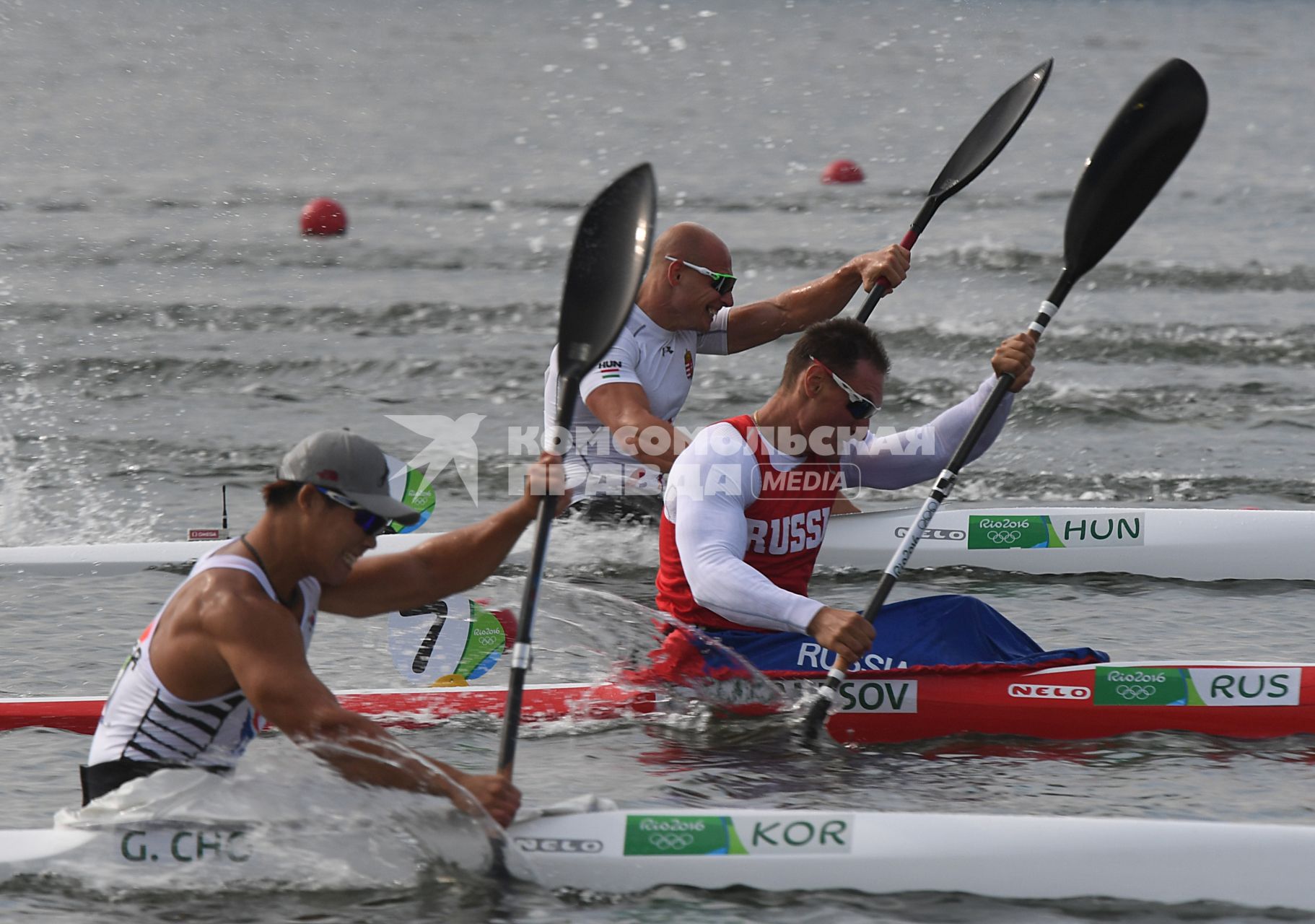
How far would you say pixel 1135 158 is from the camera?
5.65 metres

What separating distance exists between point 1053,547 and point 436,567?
4596mm

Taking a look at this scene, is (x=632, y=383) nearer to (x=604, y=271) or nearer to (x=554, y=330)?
(x=604, y=271)

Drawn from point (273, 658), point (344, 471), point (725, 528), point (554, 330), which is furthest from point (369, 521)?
point (554, 330)

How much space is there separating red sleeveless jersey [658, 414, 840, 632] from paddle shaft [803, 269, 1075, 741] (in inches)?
10.6

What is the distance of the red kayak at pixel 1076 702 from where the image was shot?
5.62m

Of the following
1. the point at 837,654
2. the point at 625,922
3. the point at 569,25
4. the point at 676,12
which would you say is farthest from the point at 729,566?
the point at 676,12

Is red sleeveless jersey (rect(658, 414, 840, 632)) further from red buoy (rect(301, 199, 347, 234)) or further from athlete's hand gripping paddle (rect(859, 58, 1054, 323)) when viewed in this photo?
red buoy (rect(301, 199, 347, 234))

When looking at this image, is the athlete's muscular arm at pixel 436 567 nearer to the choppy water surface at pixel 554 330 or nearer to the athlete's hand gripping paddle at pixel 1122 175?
the choppy water surface at pixel 554 330

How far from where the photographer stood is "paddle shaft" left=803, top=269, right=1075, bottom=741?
17.7ft

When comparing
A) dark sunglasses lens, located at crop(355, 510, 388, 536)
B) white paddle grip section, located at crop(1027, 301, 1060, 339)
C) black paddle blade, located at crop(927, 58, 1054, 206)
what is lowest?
dark sunglasses lens, located at crop(355, 510, 388, 536)

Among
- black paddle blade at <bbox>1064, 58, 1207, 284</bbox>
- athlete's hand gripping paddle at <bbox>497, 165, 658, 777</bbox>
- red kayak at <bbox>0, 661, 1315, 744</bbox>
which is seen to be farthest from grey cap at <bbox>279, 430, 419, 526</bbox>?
black paddle blade at <bbox>1064, 58, 1207, 284</bbox>

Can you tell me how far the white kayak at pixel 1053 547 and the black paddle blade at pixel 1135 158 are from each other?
9.33 feet

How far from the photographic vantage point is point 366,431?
1173 cm

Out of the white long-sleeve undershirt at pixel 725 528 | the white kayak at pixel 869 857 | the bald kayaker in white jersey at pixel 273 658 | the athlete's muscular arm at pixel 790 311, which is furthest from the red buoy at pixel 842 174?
the bald kayaker in white jersey at pixel 273 658
